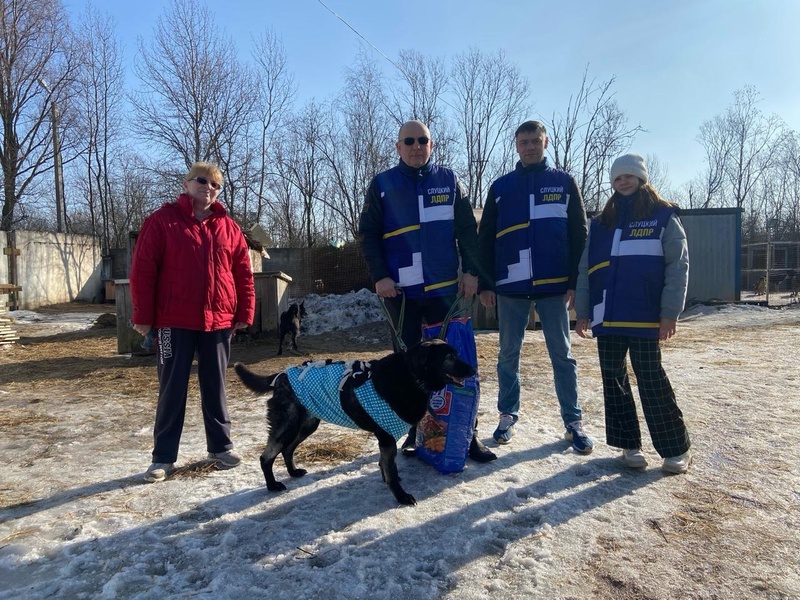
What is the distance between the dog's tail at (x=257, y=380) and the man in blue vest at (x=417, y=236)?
0.84 meters

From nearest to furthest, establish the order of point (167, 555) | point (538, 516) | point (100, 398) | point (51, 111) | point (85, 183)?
point (167, 555)
point (538, 516)
point (100, 398)
point (51, 111)
point (85, 183)

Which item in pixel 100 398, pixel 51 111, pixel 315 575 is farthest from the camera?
pixel 51 111

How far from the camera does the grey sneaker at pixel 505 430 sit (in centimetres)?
364

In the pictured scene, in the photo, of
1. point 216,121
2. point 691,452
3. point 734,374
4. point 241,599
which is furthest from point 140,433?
point 216,121

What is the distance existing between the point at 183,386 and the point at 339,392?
114 cm

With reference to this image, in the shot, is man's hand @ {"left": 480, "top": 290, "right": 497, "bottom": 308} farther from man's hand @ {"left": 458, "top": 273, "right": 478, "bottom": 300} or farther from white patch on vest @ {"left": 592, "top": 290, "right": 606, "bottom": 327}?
white patch on vest @ {"left": 592, "top": 290, "right": 606, "bottom": 327}

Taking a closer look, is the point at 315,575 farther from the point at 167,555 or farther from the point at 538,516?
the point at 538,516

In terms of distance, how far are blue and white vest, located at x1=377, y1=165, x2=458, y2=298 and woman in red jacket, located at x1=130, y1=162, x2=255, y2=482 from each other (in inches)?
46.8

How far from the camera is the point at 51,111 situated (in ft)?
73.0

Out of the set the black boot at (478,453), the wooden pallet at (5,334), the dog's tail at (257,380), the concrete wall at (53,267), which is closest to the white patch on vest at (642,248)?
the black boot at (478,453)

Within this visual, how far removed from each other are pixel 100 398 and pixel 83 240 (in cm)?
2067

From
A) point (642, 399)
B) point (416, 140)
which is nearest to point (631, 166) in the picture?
point (416, 140)

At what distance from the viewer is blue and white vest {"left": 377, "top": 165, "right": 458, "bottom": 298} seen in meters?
3.29

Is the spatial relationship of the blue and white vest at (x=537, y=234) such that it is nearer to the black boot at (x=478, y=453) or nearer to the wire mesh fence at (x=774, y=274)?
the black boot at (x=478, y=453)
